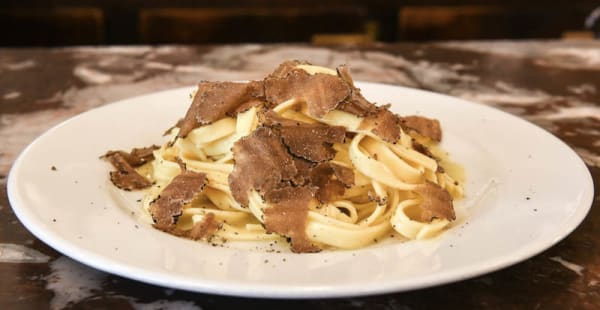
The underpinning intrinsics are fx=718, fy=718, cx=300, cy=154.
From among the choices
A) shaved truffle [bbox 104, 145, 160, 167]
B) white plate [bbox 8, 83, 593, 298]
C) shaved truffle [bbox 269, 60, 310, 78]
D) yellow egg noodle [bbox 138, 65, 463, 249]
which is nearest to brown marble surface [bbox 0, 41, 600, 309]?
white plate [bbox 8, 83, 593, 298]

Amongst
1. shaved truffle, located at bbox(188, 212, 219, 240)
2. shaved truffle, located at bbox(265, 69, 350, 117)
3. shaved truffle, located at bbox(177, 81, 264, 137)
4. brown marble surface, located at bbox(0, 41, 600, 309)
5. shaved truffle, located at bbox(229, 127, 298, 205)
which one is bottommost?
brown marble surface, located at bbox(0, 41, 600, 309)

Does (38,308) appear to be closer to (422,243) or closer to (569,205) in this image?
(422,243)

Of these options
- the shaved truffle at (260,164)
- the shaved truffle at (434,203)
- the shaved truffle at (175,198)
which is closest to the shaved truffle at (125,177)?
the shaved truffle at (175,198)

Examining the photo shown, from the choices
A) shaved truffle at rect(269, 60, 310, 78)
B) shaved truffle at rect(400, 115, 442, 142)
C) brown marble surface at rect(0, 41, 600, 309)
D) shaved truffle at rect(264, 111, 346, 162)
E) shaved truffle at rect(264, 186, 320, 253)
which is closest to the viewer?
brown marble surface at rect(0, 41, 600, 309)

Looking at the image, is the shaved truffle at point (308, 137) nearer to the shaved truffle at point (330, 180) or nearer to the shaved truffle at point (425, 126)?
the shaved truffle at point (330, 180)

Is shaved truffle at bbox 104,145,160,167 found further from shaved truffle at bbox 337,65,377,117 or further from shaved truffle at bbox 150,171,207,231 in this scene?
shaved truffle at bbox 337,65,377,117

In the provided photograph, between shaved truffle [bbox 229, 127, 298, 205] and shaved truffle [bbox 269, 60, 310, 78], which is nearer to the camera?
shaved truffle [bbox 229, 127, 298, 205]

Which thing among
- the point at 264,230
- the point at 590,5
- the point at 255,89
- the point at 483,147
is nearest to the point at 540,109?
the point at 483,147

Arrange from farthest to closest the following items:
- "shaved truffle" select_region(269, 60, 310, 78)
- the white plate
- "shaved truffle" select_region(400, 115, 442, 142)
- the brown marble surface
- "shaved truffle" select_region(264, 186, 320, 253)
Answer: "shaved truffle" select_region(400, 115, 442, 142) < "shaved truffle" select_region(269, 60, 310, 78) < "shaved truffle" select_region(264, 186, 320, 253) < the brown marble surface < the white plate
